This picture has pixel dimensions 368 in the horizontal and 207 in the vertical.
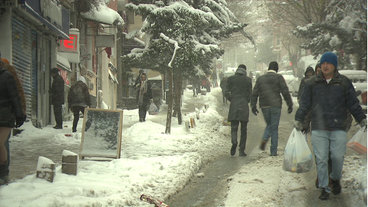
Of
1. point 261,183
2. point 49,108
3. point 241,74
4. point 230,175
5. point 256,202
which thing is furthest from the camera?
point 49,108

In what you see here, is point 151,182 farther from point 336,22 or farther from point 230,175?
point 336,22

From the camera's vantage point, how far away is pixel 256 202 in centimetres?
594

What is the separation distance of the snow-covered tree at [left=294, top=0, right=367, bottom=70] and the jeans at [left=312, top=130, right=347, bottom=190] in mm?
19993

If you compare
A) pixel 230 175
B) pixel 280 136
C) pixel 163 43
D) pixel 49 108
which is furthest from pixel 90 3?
pixel 230 175

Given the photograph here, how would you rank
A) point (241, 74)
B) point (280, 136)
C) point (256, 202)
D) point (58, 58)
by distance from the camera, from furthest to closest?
point (58, 58), point (280, 136), point (241, 74), point (256, 202)

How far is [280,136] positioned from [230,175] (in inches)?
237

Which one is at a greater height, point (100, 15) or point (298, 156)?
point (100, 15)

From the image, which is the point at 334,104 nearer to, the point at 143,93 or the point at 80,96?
the point at 80,96

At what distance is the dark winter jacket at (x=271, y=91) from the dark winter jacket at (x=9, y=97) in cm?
493

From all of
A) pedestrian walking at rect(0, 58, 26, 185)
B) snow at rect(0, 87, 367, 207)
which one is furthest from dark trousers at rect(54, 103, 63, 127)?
pedestrian walking at rect(0, 58, 26, 185)

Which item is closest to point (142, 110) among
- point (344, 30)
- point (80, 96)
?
point (80, 96)

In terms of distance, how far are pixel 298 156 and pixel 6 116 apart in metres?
3.55

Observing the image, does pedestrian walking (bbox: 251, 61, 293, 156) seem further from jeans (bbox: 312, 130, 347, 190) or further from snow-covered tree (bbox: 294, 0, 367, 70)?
snow-covered tree (bbox: 294, 0, 367, 70)

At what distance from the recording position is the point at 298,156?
642 cm
